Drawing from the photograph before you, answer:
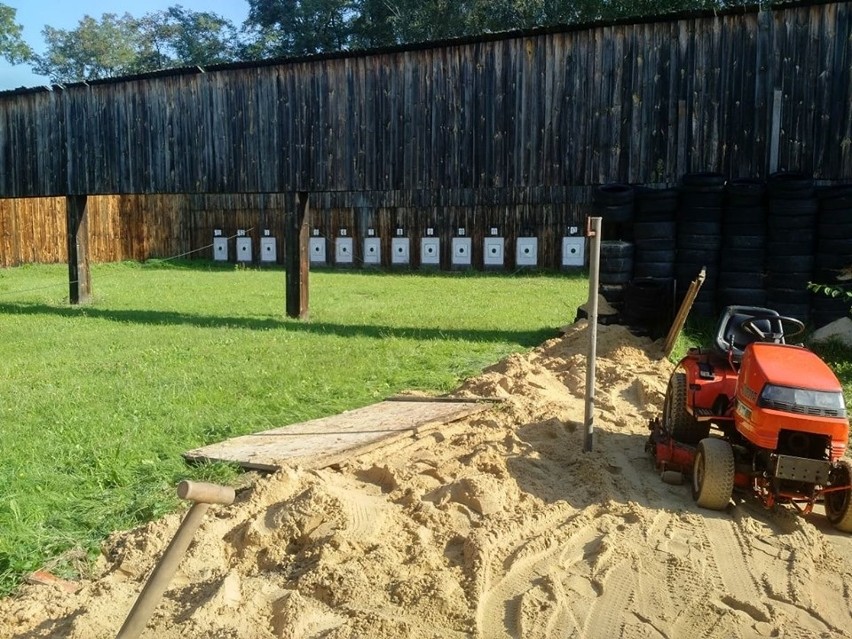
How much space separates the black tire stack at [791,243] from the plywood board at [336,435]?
19.2ft

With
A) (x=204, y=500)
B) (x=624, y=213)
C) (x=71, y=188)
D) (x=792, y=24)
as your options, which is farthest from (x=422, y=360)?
(x=71, y=188)

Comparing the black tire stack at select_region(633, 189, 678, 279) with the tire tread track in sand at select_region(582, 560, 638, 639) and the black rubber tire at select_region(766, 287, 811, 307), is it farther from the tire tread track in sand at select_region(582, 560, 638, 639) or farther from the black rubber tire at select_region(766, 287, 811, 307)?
the tire tread track in sand at select_region(582, 560, 638, 639)

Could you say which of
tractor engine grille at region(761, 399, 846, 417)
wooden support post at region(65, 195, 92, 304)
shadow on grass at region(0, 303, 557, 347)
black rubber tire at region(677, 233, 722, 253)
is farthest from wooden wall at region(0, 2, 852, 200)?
tractor engine grille at region(761, 399, 846, 417)

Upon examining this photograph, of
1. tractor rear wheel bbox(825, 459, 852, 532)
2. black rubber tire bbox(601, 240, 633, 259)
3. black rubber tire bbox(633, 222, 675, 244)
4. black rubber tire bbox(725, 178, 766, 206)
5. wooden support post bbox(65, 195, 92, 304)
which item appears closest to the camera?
tractor rear wheel bbox(825, 459, 852, 532)

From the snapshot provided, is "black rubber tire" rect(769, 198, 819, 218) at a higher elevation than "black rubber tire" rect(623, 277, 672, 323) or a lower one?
higher

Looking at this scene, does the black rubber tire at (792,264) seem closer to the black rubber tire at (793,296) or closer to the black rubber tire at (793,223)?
the black rubber tire at (793,296)

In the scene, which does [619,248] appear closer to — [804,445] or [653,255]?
[653,255]

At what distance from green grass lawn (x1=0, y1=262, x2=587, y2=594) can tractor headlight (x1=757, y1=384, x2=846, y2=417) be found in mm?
3797

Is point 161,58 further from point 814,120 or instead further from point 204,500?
point 204,500

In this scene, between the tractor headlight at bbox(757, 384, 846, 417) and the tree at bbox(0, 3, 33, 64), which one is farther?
→ the tree at bbox(0, 3, 33, 64)

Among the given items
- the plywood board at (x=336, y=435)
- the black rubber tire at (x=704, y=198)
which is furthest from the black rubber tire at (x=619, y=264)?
the plywood board at (x=336, y=435)

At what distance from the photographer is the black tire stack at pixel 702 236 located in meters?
11.9

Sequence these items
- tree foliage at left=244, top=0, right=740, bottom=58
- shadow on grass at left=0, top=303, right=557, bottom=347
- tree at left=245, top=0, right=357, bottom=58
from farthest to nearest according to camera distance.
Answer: tree at left=245, top=0, right=357, bottom=58 → tree foliage at left=244, top=0, right=740, bottom=58 → shadow on grass at left=0, top=303, right=557, bottom=347

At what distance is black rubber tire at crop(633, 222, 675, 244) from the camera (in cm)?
1198
